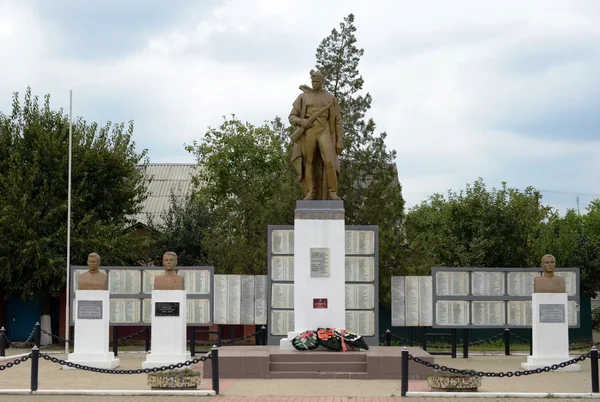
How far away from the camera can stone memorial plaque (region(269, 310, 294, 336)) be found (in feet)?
66.9

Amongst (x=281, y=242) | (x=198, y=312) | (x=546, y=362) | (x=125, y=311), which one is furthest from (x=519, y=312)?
(x=125, y=311)

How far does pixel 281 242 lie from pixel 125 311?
4254 mm

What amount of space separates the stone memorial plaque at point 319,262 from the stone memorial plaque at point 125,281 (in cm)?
506

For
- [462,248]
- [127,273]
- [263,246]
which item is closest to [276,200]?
[263,246]

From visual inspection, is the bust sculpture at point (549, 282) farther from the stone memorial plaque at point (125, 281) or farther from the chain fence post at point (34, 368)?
the chain fence post at point (34, 368)

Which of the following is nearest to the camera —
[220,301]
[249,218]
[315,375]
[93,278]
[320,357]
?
[315,375]

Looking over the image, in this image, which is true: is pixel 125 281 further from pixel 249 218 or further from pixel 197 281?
pixel 249 218

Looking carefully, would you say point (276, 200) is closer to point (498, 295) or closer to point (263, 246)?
point (263, 246)

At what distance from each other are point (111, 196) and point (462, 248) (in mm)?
12871

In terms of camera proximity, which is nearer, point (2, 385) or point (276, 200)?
point (2, 385)

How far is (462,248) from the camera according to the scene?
33.8 metres

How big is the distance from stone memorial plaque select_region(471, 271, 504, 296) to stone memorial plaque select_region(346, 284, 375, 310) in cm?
267

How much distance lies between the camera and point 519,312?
21.5 m

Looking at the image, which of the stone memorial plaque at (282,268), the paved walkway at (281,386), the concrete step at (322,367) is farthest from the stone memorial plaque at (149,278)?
the concrete step at (322,367)
